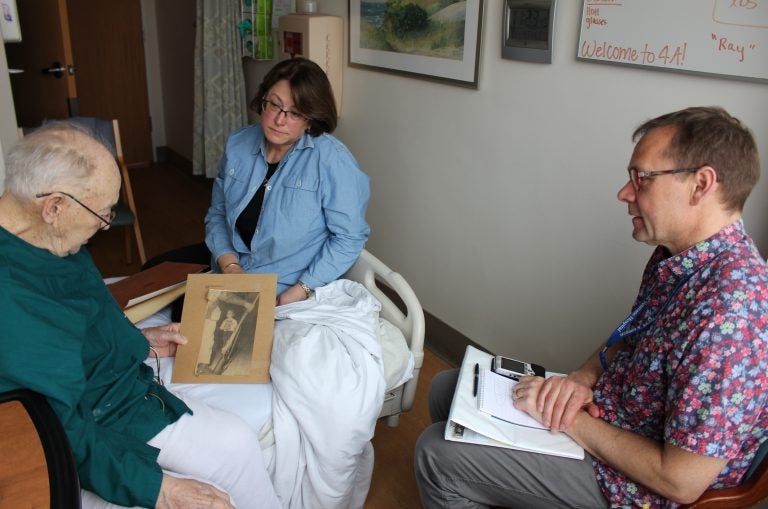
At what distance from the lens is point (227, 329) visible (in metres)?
1.80

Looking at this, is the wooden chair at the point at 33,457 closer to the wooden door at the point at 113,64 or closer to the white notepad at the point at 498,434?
the white notepad at the point at 498,434

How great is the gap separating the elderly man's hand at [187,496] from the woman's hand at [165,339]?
0.51 metres

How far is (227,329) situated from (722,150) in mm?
1338

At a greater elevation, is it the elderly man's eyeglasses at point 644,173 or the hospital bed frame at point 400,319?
the elderly man's eyeglasses at point 644,173

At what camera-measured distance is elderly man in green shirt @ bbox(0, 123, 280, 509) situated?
1.16 m

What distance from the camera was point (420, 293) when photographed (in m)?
3.09

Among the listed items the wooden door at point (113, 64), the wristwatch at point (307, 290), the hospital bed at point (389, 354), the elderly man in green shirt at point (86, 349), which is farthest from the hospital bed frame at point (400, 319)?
the wooden door at point (113, 64)

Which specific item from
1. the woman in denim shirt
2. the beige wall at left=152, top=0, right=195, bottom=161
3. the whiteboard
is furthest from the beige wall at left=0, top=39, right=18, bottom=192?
the whiteboard

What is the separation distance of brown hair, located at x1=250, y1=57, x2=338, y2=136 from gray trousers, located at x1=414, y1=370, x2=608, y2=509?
110cm

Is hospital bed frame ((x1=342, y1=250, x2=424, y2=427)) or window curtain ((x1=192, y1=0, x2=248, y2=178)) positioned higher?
window curtain ((x1=192, y1=0, x2=248, y2=178))

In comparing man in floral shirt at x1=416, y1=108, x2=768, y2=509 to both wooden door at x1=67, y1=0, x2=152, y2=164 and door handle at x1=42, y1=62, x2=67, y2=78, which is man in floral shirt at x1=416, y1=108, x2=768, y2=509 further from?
wooden door at x1=67, y1=0, x2=152, y2=164

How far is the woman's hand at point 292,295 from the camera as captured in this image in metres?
2.03

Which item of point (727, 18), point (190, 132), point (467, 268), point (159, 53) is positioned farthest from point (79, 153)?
point (159, 53)

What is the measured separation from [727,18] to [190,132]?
4.63m
